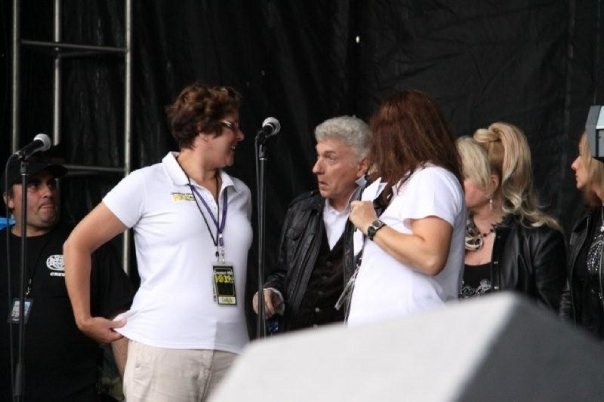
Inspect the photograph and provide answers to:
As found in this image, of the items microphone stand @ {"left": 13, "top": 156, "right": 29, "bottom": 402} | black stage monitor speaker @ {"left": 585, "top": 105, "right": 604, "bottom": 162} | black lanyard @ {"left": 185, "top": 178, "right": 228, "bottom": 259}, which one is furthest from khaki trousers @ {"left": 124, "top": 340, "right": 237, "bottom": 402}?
black stage monitor speaker @ {"left": 585, "top": 105, "right": 604, "bottom": 162}

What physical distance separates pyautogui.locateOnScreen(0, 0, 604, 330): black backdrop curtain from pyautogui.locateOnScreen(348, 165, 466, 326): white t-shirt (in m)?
1.90

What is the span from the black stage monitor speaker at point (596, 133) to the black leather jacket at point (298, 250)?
90 centimetres

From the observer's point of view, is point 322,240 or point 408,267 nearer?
point 408,267

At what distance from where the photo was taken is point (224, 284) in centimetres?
405

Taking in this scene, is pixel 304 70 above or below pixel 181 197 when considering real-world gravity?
above

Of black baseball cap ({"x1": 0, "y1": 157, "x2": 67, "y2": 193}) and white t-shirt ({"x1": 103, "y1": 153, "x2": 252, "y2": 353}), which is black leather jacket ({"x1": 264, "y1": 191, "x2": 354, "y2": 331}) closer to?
white t-shirt ({"x1": 103, "y1": 153, "x2": 252, "y2": 353})

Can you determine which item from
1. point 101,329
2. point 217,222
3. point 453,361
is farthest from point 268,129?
point 453,361

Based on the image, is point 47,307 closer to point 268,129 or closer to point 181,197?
point 181,197

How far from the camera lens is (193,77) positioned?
543cm

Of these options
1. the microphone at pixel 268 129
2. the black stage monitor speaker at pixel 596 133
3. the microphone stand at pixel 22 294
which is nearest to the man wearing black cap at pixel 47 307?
the microphone stand at pixel 22 294

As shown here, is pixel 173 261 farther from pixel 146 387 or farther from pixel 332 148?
pixel 332 148

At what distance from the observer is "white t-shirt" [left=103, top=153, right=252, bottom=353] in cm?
397

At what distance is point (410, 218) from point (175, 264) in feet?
3.30

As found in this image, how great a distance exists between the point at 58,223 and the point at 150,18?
3.23 feet
